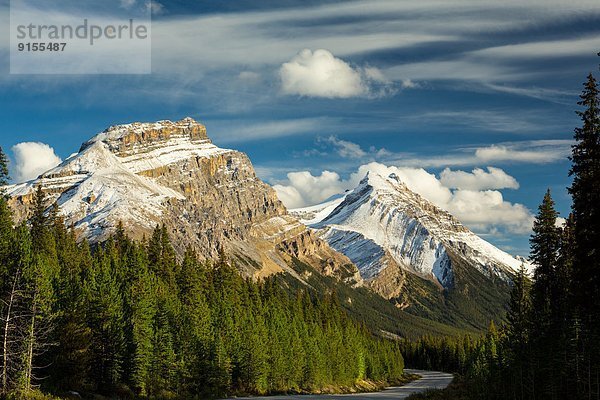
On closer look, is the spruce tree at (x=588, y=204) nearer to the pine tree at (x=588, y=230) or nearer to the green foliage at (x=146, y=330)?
the pine tree at (x=588, y=230)

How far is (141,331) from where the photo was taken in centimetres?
6500

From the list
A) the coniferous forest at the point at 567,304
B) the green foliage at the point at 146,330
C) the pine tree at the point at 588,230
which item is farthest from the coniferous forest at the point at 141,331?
the pine tree at the point at 588,230

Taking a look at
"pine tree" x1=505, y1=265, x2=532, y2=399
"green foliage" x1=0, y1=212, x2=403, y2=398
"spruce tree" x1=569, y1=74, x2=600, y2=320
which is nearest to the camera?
"spruce tree" x1=569, y1=74, x2=600, y2=320

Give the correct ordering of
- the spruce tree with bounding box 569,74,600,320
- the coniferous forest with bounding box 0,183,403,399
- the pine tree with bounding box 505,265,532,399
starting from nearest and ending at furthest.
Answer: the spruce tree with bounding box 569,74,600,320 → the coniferous forest with bounding box 0,183,403,399 → the pine tree with bounding box 505,265,532,399

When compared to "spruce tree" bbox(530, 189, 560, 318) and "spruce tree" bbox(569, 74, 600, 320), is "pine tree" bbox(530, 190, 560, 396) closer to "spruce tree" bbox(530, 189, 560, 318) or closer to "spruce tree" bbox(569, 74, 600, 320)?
"spruce tree" bbox(530, 189, 560, 318)

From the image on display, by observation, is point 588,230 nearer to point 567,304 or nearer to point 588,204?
point 588,204

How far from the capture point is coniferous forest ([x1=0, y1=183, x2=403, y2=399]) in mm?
49906

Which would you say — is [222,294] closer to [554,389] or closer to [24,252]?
[24,252]

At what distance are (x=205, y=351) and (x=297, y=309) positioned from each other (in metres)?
55.8

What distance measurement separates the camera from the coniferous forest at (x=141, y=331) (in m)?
49.9

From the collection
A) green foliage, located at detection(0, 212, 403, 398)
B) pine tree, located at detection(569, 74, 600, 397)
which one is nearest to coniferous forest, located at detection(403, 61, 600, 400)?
pine tree, located at detection(569, 74, 600, 397)

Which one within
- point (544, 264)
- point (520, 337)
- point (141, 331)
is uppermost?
point (544, 264)

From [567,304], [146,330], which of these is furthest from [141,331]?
[567,304]

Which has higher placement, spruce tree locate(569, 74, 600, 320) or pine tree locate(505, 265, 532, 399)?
spruce tree locate(569, 74, 600, 320)
